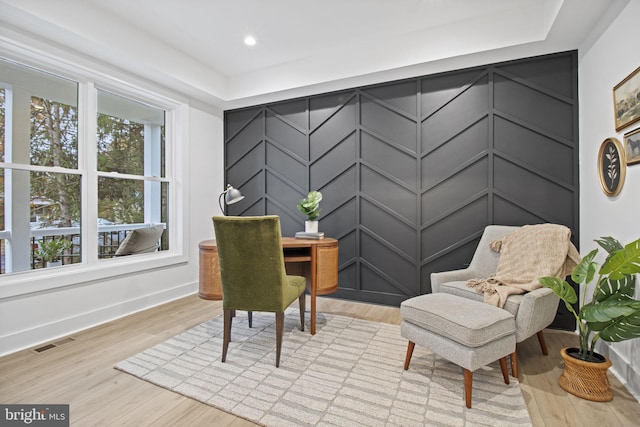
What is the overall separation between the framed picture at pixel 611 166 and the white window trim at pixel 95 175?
4098mm

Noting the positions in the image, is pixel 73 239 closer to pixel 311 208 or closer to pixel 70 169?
pixel 70 169

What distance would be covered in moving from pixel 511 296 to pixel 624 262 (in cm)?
65

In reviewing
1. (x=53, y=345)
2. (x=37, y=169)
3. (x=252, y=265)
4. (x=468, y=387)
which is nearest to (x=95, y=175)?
(x=37, y=169)

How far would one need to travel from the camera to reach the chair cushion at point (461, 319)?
1.70 m

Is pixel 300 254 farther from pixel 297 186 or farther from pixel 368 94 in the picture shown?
pixel 368 94

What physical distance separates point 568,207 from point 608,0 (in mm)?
1571

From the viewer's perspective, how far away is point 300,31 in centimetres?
304

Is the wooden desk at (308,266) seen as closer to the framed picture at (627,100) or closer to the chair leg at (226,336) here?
the chair leg at (226,336)

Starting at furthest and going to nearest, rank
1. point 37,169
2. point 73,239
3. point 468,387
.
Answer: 1. point 73,239
2. point 37,169
3. point 468,387

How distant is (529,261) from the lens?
2.31m

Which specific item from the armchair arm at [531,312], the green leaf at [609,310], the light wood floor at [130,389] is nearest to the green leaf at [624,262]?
the green leaf at [609,310]

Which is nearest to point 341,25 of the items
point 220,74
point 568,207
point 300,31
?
point 300,31

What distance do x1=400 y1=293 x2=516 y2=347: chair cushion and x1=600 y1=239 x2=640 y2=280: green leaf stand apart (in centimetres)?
56

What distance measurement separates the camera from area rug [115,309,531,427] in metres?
1.62
